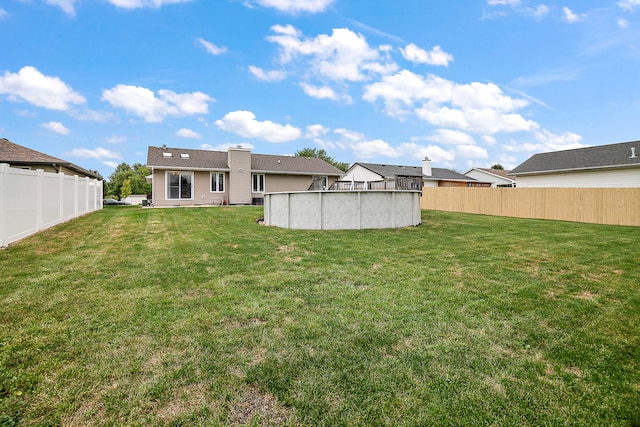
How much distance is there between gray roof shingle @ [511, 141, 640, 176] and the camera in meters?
18.8

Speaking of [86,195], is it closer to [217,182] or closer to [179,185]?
[179,185]

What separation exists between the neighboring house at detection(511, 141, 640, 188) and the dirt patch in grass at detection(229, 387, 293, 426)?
80.2ft

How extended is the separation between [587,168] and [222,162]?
24.4 meters

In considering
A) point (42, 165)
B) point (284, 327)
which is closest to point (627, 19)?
point (284, 327)

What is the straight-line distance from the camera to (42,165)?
16344mm

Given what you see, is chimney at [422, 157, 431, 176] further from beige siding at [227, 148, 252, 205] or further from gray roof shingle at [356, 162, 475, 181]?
beige siding at [227, 148, 252, 205]

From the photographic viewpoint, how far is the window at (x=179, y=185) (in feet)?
63.5

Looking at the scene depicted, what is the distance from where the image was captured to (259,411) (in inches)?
74.7

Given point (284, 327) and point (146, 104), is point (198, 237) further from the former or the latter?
point (146, 104)

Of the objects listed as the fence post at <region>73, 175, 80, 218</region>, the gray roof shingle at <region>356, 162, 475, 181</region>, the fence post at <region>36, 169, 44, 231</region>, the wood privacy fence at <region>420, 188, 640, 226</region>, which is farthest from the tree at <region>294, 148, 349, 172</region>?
the fence post at <region>36, 169, 44, 231</region>

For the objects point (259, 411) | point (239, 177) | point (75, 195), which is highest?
point (239, 177)

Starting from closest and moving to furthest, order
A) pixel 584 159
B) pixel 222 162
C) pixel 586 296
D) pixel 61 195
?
pixel 586 296
pixel 61 195
pixel 584 159
pixel 222 162

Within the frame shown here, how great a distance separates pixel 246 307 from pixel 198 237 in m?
5.39

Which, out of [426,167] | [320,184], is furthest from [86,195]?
[426,167]
